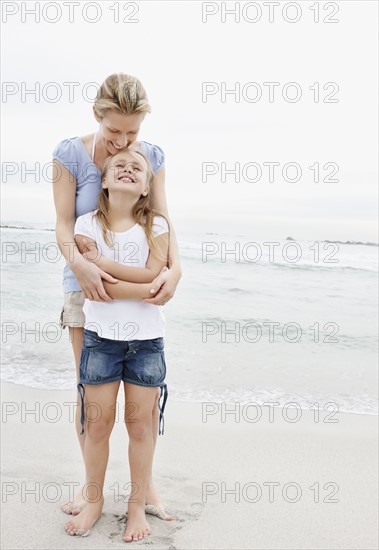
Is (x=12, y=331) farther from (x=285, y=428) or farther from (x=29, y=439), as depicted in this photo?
(x=285, y=428)

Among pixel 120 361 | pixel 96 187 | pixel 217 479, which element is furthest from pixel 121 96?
pixel 217 479

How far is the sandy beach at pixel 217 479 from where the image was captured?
8.38 ft

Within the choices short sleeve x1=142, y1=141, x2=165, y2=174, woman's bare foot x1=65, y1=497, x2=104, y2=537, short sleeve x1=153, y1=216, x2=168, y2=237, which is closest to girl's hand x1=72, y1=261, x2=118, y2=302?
short sleeve x1=153, y1=216, x2=168, y2=237

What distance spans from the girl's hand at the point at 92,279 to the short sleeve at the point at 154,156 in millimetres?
515

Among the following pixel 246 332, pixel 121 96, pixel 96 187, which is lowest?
pixel 246 332

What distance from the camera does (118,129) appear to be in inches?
91.0

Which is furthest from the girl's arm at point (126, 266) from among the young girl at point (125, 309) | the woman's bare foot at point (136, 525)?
the woman's bare foot at point (136, 525)

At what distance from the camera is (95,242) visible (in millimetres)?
2400

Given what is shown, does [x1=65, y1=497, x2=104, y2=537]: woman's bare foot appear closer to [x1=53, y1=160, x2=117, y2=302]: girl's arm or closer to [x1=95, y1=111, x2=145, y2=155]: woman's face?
[x1=53, y1=160, x2=117, y2=302]: girl's arm

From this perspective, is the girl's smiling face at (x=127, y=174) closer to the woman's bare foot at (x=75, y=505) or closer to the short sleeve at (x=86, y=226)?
the short sleeve at (x=86, y=226)

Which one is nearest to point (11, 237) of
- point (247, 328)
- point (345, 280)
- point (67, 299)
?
point (345, 280)

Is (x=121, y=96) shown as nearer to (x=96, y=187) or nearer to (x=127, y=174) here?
(x=127, y=174)

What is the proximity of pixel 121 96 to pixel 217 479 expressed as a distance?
74.6 inches

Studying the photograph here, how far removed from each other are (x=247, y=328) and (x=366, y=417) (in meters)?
3.32
